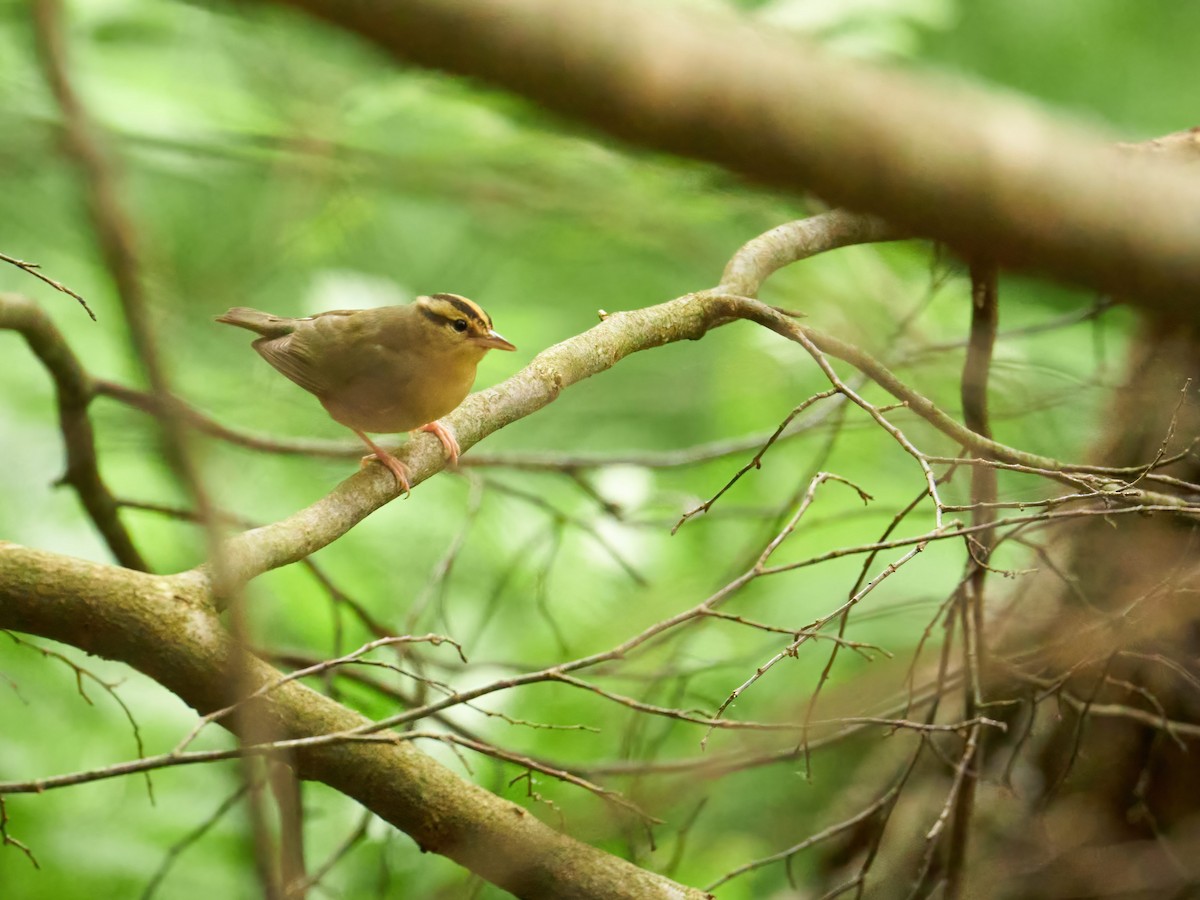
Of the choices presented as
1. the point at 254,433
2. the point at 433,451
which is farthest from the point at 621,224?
the point at 254,433

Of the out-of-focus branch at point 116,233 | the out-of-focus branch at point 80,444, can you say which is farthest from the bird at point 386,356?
the out-of-focus branch at point 116,233

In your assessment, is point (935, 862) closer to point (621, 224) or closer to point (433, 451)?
point (433, 451)

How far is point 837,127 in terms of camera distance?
0.63 metres

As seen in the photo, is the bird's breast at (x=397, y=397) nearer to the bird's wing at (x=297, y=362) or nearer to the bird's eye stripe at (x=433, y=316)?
the bird's wing at (x=297, y=362)

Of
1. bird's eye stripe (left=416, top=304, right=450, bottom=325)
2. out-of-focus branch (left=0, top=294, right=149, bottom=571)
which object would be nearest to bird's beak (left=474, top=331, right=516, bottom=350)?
bird's eye stripe (left=416, top=304, right=450, bottom=325)

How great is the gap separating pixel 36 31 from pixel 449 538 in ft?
15.2

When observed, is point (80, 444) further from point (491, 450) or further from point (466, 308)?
point (491, 450)

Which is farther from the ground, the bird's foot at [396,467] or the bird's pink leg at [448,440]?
the bird's pink leg at [448,440]

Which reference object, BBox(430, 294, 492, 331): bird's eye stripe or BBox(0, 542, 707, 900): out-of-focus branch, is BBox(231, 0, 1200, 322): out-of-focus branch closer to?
BBox(0, 542, 707, 900): out-of-focus branch

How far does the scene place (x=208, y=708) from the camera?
235cm

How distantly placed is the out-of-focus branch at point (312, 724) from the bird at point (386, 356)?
1.13 metres

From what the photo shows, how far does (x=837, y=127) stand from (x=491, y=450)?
444 cm

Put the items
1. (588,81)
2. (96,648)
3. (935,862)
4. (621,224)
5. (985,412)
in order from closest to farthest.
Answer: (588,81) < (621,224) < (96,648) < (985,412) < (935,862)

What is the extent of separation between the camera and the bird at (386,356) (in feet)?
10.9
